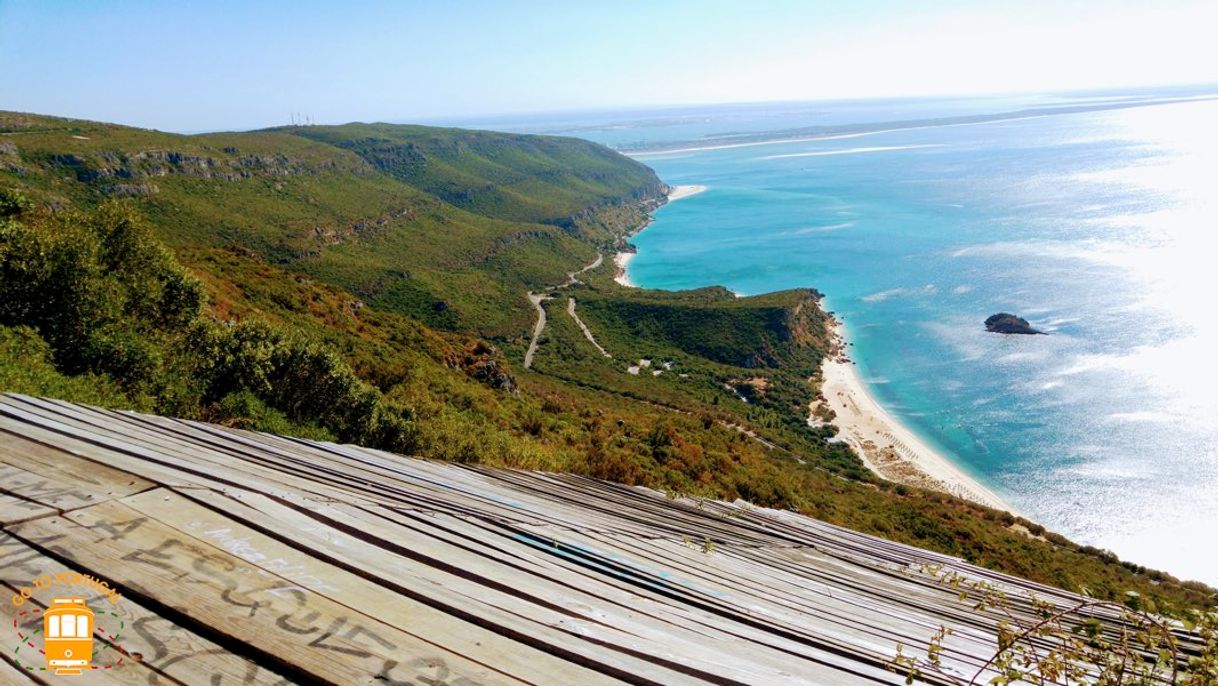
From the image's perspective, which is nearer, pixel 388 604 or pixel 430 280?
pixel 388 604

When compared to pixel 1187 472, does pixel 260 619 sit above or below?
above

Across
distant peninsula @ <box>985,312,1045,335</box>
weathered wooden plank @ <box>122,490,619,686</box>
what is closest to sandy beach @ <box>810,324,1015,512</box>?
distant peninsula @ <box>985,312,1045,335</box>

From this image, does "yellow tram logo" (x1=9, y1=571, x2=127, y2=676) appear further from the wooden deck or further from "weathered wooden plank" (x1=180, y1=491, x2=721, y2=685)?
"weathered wooden plank" (x1=180, y1=491, x2=721, y2=685)

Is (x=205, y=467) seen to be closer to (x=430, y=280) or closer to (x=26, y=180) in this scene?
(x=430, y=280)

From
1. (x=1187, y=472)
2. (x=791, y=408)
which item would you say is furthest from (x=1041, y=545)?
(x=791, y=408)

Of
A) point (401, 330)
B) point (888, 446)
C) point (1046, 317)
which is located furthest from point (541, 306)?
point (1046, 317)
